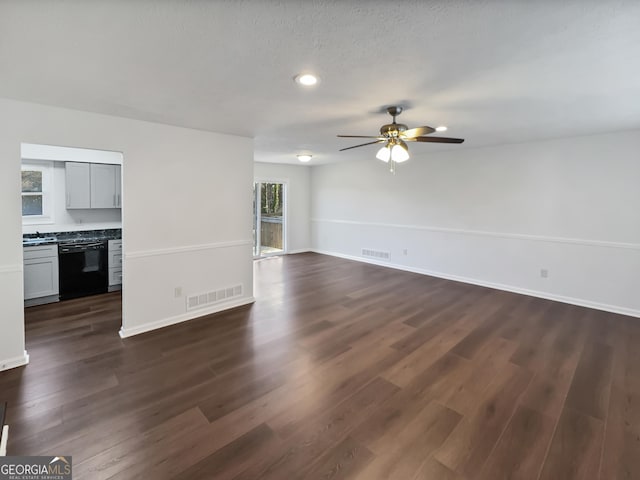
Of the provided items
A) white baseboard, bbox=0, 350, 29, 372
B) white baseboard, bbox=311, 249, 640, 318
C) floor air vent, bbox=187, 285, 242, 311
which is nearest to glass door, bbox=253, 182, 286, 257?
white baseboard, bbox=311, 249, 640, 318

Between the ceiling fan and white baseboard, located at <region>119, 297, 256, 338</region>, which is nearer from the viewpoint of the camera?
the ceiling fan

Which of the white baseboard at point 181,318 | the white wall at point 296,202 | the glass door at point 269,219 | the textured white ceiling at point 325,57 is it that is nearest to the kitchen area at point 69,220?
the white baseboard at point 181,318

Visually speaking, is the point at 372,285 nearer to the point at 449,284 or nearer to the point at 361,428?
the point at 449,284

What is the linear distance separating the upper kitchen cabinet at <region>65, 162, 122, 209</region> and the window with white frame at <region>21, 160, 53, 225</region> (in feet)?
1.36

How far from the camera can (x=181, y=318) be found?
3.95m

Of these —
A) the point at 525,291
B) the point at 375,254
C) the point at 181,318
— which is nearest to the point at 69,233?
the point at 181,318

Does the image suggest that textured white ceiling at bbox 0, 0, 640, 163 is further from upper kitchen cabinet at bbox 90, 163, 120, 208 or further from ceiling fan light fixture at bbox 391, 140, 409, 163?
upper kitchen cabinet at bbox 90, 163, 120, 208

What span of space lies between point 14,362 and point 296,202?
21.5 feet

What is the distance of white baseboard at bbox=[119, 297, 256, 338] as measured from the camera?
3541mm

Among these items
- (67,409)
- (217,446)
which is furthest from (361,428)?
(67,409)

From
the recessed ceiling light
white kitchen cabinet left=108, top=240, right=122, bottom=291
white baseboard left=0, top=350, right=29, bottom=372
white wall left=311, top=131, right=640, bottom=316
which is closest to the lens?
the recessed ceiling light

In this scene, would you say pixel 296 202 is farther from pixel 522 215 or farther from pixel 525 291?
pixel 525 291

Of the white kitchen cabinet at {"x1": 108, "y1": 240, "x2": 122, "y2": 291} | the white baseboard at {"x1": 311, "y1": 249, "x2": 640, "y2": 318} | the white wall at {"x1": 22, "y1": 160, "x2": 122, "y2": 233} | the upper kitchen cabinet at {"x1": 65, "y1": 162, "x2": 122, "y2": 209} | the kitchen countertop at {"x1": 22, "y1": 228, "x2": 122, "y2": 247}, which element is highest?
the upper kitchen cabinet at {"x1": 65, "y1": 162, "x2": 122, "y2": 209}

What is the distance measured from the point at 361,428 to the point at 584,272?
177 inches
